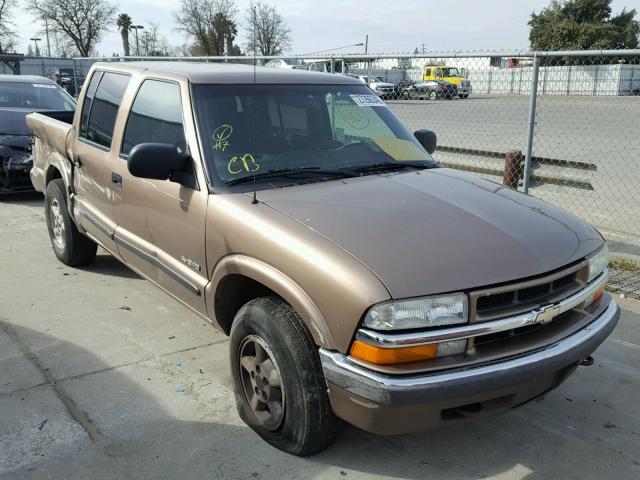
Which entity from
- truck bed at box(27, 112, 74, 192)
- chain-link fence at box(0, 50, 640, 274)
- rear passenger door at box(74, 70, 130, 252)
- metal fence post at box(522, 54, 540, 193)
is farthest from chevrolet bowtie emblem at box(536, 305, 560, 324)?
truck bed at box(27, 112, 74, 192)

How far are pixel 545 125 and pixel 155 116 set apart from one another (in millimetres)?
Result: 16315

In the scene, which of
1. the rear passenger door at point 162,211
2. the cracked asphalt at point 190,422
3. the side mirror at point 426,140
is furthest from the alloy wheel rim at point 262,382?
the side mirror at point 426,140

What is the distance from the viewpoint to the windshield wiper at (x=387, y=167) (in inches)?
145

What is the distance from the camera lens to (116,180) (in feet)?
14.0

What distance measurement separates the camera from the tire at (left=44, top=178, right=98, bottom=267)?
218 inches

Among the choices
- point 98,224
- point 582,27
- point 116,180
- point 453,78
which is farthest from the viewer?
point 582,27

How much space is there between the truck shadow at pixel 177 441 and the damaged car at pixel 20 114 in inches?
222

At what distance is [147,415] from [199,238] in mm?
1014

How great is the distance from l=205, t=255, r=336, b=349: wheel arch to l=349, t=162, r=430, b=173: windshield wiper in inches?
38.6

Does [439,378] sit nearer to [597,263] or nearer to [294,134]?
[597,263]

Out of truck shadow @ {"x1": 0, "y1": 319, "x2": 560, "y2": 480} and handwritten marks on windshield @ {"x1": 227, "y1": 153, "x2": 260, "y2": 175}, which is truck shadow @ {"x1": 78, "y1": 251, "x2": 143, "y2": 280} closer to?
truck shadow @ {"x1": 0, "y1": 319, "x2": 560, "y2": 480}

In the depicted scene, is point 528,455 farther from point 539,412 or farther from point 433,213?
point 433,213

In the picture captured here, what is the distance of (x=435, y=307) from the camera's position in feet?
8.00

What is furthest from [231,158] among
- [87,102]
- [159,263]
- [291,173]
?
[87,102]
